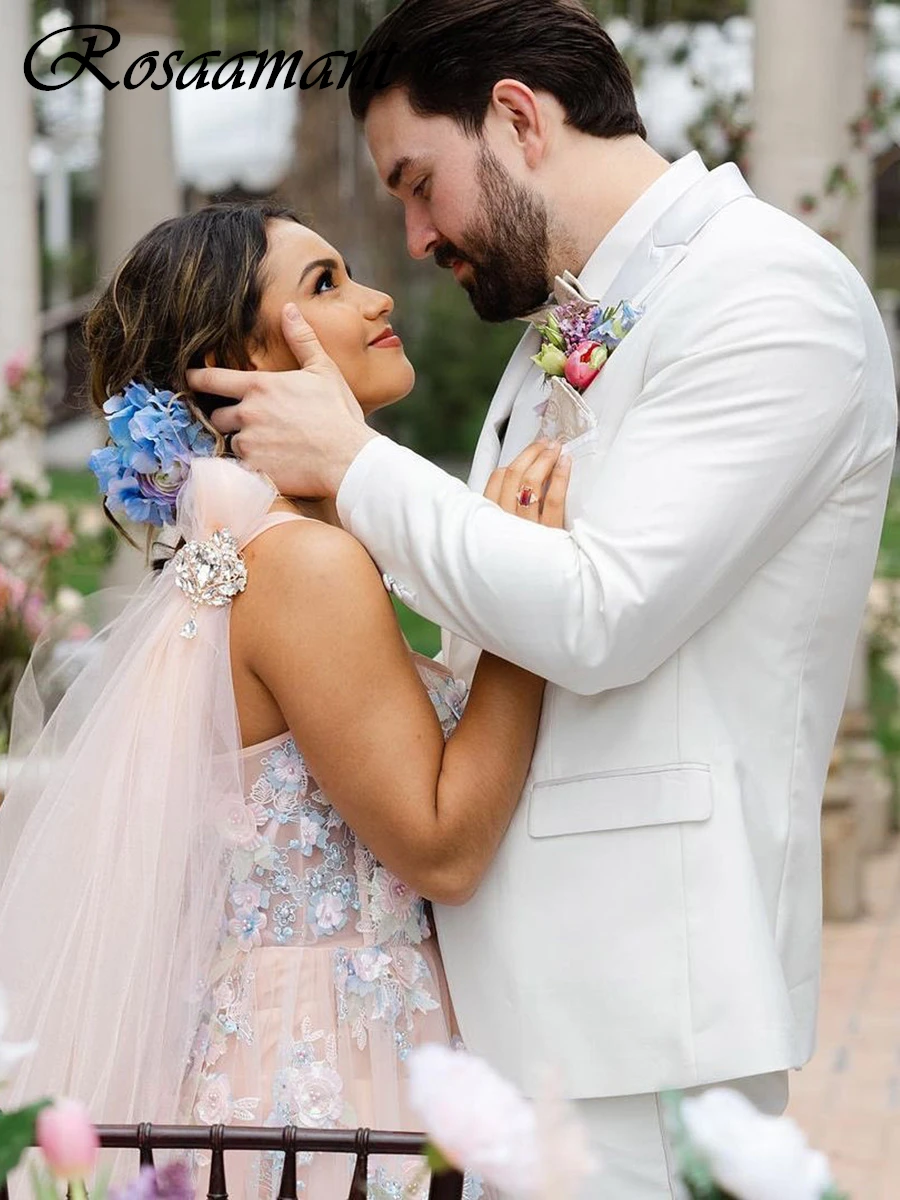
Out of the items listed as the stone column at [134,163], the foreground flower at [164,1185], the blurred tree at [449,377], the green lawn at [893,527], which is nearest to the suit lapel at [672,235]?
the foreground flower at [164,1185]

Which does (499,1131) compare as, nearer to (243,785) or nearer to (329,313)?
(243,785)

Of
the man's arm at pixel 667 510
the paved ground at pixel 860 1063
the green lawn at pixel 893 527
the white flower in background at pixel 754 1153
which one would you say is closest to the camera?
the white flower in background at pixel 754 1153

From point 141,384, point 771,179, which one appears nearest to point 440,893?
point 141,384

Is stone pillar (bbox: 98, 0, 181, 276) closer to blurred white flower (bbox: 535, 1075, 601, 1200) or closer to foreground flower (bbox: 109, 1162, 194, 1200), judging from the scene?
foreground flower (bbox: 109, 1162, 194, 1200)

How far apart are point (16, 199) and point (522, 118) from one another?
321 cm

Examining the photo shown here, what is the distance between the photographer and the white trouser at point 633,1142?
2.09 m

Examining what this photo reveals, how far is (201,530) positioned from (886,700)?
6601mm

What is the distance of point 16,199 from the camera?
17.0 ft

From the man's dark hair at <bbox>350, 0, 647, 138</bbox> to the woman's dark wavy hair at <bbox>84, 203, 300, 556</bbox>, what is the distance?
0.97ft

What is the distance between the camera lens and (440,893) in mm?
2117

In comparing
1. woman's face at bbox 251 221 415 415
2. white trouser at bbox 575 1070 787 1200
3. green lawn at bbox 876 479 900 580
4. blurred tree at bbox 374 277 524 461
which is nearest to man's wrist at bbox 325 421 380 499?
woman's face at bbox 251 221 415 415

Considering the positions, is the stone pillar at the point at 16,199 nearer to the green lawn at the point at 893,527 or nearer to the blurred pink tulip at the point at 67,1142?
the green lawn at the point at 893,527

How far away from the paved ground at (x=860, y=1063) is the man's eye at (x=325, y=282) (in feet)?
9.21

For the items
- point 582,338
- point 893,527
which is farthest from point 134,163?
point 893,527
